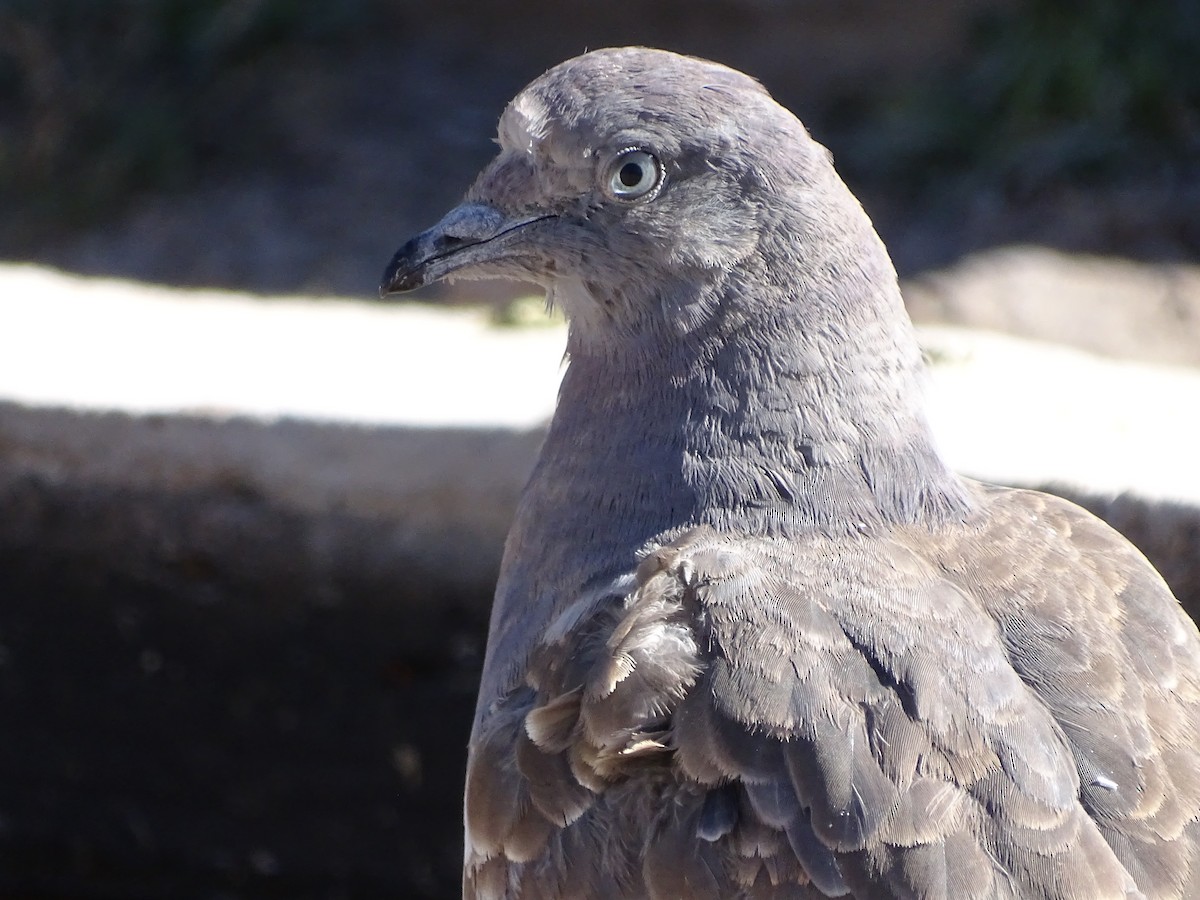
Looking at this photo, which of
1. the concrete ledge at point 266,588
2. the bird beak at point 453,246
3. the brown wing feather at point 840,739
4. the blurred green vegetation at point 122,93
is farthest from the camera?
the blurred green vegetation at point 122,93

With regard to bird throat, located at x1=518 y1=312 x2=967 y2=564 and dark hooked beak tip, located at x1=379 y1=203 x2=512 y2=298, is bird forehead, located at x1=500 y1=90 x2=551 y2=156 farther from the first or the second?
bird throat, located at x1=518 y1=312 x2=967 y2=564

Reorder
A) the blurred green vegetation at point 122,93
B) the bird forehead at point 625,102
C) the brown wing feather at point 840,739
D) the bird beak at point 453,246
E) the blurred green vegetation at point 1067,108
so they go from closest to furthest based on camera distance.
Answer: the brown wing feather at point 840,739
the bird forehead at point 625,102
the bird beak at point 453,246
the blurred green vegetation at point 1067,108
the blurred green vegetation at point 122,93

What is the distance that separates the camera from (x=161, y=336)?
457 cm

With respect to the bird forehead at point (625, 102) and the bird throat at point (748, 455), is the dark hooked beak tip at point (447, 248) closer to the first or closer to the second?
the bird forehead at point (625, 102)

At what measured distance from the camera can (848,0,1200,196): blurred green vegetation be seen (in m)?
8.69

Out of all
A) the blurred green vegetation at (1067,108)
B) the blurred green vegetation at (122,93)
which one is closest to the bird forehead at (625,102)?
the blurred green vegetation at (1067,108)

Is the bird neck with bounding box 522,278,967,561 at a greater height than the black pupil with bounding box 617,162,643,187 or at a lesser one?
lesser

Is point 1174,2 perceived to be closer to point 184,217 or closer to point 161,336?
point 184,217

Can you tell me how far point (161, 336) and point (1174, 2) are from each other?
650cm

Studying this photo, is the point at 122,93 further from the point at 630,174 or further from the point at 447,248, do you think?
the point at 630,174

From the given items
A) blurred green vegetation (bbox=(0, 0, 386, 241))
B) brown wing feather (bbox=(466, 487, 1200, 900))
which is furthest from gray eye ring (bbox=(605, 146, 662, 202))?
blurred green vegetation (bbox=(0, 0, 386, 241))

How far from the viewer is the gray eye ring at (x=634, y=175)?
252cm

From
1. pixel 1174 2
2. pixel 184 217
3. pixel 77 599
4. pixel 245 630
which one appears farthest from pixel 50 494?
pixel 1174 2

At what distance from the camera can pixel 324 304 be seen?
200 inches
